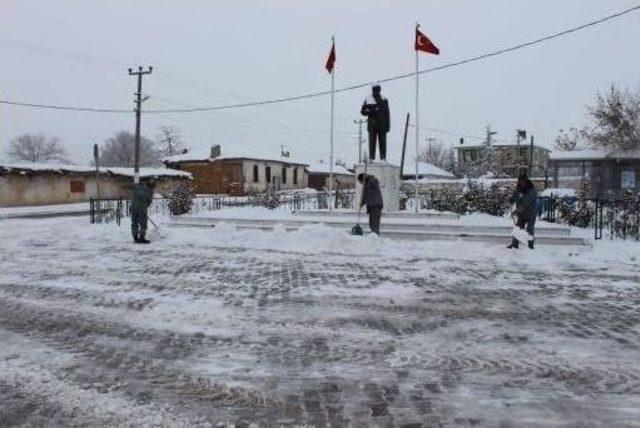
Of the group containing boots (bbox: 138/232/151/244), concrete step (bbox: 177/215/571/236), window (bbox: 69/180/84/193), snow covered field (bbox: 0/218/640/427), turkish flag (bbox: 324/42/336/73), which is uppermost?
turkish flag (bbox: 324/42/336/73)

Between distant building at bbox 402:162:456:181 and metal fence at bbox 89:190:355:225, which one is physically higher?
distant building at bbox 402:162:456:181

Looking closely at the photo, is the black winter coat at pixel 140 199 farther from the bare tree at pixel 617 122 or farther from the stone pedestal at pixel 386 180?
the bare tree at pixel 617 122

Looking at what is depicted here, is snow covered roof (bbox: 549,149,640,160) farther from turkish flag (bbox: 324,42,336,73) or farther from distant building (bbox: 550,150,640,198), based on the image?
turkish flag (bbox: 324,42,336,73)

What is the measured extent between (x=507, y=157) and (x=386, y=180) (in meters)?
67.2

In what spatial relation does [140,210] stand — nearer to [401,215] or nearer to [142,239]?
[142,239]

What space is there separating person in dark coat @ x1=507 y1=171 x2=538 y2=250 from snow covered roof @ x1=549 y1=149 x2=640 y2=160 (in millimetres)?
27076

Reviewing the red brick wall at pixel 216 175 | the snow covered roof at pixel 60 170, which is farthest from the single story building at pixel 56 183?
the red brick wall at pixel 216 175

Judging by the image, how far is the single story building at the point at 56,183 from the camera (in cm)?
3903

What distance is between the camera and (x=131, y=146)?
99625 mm

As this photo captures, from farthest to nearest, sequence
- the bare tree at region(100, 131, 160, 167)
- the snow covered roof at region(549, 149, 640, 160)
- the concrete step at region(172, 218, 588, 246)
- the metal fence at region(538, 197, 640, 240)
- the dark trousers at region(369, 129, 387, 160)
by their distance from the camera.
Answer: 1. the bare tree at region(100, 131, 160, 167)
2. the snow covered roof at region(549, 149, 640, 160)
3. the dark trousers at region(369, 129, 387, 160)
4. the metal fence at region(538, 197, 640, 240)
5. the concrete step at region(172, 218, 588, 246)

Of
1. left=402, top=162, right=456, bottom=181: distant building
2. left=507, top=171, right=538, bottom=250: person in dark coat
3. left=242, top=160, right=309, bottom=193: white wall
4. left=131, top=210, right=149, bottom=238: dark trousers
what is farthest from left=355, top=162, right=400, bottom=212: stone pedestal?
left=402, top=162, right=456, bottom=181: distant building

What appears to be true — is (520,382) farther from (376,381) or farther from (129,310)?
(129,310)

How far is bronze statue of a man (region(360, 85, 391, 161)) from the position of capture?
61.2 feet

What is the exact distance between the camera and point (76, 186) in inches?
1757
